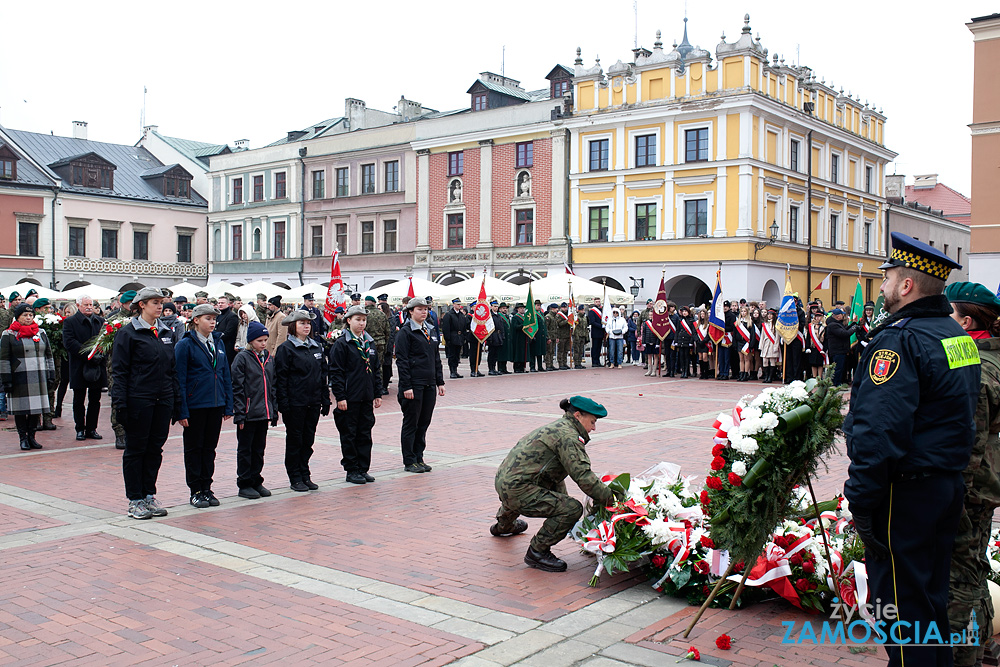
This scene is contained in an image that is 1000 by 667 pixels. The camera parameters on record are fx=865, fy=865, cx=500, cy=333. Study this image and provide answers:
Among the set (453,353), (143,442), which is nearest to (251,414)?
(143,442)

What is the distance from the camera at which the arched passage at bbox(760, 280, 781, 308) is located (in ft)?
126

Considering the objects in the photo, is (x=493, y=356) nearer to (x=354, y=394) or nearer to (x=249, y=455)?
(x=354, y=394)

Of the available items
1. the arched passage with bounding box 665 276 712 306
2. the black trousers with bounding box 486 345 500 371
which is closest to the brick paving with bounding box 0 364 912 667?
the black trousers with bounding box 486 345 500 371

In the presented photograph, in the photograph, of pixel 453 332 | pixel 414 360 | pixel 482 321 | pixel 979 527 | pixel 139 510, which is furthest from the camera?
pixel 453 332

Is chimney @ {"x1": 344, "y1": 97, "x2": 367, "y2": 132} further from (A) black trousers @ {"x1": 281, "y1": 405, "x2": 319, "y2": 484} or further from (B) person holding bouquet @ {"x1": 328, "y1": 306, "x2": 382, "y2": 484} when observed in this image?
(A) black trousers @ {"x1": 281, "y1": 405, "x2": 319, "y2": 484}

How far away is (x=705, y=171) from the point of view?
3750 cm

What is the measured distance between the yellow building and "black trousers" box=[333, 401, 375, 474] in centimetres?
2944

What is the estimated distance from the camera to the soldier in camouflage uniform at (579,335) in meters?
27.4

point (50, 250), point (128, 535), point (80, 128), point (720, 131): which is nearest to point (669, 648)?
point (128, 535)

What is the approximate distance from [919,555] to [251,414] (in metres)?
6.49

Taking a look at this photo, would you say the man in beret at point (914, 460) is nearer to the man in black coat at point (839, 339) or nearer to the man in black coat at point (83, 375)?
the man in black coat at point (83, 375)

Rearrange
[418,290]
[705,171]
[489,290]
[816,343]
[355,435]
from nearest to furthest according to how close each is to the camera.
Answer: [355,435] → [816,343] → [489,290] → [418,290] → [705,171]

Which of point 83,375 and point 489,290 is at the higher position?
point 489,290

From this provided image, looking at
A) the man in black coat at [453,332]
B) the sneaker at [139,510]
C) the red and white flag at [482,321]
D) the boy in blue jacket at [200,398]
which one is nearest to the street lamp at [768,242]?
the red and white flag at [482,321]
